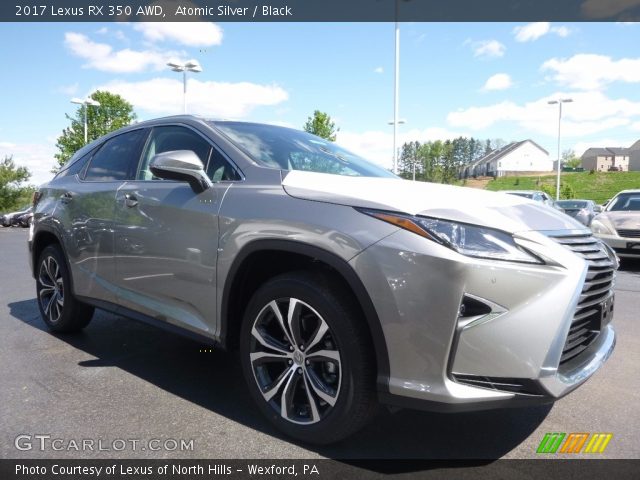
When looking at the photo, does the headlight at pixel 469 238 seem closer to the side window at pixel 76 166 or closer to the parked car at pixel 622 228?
the side window at pixel 76 166

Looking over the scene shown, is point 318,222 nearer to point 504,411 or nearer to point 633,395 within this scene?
point 504,411

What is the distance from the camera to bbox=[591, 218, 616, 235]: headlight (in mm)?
9328

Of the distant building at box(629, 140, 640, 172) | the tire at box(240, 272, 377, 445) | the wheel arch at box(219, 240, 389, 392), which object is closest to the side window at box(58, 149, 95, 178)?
the wheel arch at box(219, 240, 389, 392)

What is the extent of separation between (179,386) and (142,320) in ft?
1.68

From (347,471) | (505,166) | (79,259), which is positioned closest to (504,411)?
(347,471)

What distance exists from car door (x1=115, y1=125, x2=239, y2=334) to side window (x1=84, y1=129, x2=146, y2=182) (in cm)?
15

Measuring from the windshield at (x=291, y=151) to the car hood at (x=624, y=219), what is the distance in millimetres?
7186

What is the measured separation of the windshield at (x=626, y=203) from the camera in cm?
1005

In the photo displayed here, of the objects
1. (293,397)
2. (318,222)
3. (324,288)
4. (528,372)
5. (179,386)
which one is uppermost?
(318,222)

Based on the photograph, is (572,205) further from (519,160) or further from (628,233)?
(519,160)

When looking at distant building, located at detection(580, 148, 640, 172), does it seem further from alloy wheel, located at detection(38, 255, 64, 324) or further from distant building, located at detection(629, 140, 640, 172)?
alloy wheel, located at detection(38, 255, 64, 324)

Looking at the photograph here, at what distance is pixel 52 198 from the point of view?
4582 mm

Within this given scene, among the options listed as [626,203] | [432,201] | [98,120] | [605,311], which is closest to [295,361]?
[432,201]

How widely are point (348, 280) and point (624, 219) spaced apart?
8844 mm
